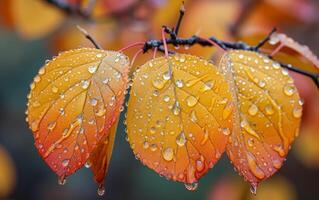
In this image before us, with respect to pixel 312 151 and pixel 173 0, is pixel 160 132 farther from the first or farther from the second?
pixel 312 151

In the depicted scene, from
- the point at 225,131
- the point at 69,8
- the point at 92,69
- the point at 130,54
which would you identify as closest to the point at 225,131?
the point at 225,131

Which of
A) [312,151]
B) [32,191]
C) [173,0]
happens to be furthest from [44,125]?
[32,191]

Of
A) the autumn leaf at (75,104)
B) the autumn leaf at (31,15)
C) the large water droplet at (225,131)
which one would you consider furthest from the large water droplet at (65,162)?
the autumn leaf at (31,15)

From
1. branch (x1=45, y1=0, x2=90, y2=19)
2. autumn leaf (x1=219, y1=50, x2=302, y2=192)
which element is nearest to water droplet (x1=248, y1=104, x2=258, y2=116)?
autumn leaf (x1=219, y1=50, x2=302, y2=192)

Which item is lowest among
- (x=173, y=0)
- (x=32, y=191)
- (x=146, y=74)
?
(x=32, y=191)

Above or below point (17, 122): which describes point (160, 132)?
above
